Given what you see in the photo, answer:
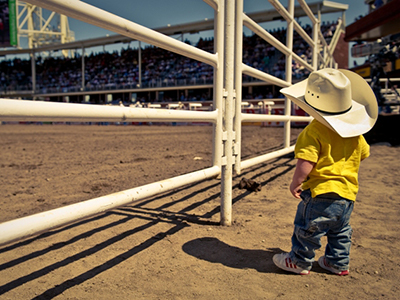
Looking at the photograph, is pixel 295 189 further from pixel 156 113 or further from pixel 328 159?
pixel 156 113

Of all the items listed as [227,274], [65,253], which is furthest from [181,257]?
[65,253]

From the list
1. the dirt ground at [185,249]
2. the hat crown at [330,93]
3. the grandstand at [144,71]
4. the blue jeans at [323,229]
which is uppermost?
the grandstand at [144,71]

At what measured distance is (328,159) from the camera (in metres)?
1.61

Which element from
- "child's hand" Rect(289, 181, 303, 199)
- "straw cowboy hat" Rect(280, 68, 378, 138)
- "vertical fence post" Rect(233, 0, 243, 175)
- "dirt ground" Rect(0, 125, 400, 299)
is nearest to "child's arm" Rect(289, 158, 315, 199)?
"child's hand" Rect(289, 181, 303, 199)

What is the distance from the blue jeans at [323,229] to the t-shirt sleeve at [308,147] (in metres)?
0.21

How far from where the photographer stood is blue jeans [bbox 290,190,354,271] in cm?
161

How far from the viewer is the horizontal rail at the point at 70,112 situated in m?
1.06

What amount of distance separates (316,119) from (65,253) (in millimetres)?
1518

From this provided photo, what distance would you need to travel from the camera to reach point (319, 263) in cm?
179

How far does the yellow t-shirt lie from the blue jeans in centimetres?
5

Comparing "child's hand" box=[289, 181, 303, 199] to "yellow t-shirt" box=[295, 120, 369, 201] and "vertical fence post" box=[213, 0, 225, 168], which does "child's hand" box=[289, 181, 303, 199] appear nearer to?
"yellow t-shirt" box=[295, 120, 369, 201]

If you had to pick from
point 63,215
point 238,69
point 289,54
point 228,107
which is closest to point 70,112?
point 63,215

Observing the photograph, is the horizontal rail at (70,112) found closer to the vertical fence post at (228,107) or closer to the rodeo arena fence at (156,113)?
the rodeo arena fence at (156,113)

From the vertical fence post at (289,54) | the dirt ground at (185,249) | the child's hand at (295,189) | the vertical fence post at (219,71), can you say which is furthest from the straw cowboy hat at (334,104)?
the vertical fence post at (289,54)
